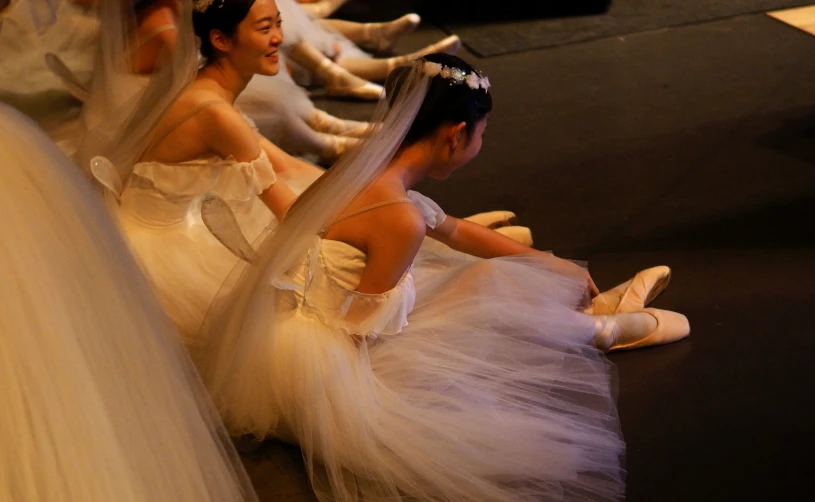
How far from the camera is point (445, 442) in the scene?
56.8 inches

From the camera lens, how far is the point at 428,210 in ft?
5.53

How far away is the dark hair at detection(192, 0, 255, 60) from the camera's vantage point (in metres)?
1.79

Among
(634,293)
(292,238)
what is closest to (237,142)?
(292,238)

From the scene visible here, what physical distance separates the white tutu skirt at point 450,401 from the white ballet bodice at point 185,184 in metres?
0.38

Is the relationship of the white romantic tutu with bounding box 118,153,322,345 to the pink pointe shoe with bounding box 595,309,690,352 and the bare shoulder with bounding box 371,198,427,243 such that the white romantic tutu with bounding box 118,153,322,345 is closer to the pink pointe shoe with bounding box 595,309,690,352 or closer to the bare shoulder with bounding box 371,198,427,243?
the bare shoulder with bounding box 371,198,427,243

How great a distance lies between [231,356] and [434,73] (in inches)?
23.8

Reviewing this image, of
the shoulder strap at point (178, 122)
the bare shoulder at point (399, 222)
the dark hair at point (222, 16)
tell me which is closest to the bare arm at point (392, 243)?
the bare shoulder at point (399, 222)

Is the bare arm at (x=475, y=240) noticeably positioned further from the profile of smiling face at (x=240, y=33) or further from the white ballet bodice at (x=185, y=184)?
the profile of smiling face at (x=240, y=33)

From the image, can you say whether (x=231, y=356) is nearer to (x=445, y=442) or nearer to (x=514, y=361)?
(x=445, y=442)

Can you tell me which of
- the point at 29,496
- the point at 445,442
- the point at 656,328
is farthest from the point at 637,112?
Result: the point at 29,496

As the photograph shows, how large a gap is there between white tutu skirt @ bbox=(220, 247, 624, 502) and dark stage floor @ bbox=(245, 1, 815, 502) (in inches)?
4.8

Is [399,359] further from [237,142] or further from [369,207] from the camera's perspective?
[237,142]

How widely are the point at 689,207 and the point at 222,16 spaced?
1.35 m

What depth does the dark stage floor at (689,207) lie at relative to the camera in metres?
1.60
